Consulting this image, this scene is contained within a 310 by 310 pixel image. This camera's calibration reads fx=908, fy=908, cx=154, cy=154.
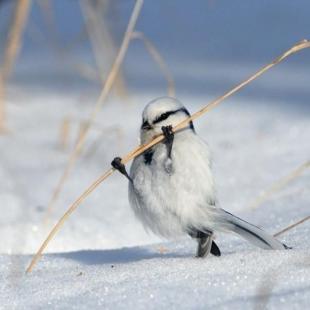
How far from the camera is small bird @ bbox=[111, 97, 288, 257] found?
98.8 inches

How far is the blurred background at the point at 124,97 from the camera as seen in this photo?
3.76 m

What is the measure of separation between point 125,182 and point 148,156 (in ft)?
5.17

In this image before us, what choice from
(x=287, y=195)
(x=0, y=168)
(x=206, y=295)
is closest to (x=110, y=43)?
(x=0, y=168)

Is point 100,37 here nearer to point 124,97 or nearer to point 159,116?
point 124,97

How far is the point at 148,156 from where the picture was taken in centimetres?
258

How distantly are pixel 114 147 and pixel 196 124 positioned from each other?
0.48 m

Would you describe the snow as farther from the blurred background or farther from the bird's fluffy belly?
the bird's fluffy belly

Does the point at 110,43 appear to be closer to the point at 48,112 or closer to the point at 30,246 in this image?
the point at 48,112

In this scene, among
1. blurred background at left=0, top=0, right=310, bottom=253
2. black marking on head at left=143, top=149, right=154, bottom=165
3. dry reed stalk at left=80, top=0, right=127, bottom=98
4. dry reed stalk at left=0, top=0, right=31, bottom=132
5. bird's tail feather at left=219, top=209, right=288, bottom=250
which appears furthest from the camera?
dry reed stalk at left=80, top=0, right=127, bottom=98

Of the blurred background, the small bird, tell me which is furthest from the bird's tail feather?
the blurred background

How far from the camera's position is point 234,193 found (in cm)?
386

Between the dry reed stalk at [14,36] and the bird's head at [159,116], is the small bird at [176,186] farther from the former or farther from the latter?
the dry reed stalk at [14,36]

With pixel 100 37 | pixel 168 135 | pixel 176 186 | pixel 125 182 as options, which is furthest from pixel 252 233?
pixel 100 37

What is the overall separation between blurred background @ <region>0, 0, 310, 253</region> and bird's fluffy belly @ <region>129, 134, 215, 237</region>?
2.45 feet
